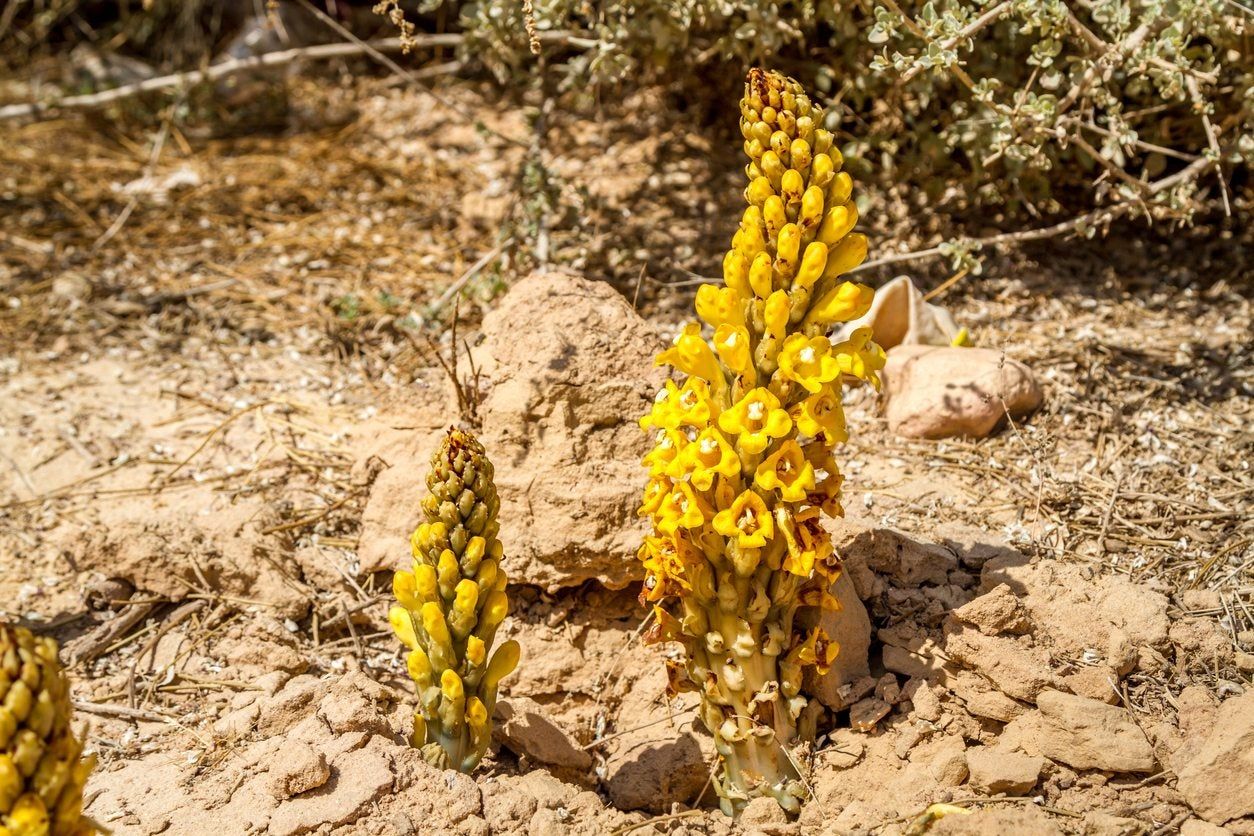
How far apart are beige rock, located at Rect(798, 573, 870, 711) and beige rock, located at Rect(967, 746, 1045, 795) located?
0.41m

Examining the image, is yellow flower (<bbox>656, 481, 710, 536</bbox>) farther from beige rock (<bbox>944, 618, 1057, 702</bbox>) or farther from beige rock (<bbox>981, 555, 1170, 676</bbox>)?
beige rock (<bbox>981, 555, 1170, 676</bbox>)

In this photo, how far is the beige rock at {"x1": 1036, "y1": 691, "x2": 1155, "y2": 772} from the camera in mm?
2801

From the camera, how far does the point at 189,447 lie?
181 inches

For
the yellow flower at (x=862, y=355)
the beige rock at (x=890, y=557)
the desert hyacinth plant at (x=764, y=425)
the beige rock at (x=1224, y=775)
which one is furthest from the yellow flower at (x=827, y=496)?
the beige rock at (x=1224, y=775)

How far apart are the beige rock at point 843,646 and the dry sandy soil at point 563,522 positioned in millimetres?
18

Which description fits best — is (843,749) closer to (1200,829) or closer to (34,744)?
(1200,829)

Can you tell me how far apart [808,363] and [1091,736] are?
1.19 metres

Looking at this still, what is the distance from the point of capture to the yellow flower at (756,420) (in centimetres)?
259

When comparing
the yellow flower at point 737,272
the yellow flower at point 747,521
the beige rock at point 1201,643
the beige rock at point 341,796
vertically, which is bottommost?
the beige rock at point 341,796

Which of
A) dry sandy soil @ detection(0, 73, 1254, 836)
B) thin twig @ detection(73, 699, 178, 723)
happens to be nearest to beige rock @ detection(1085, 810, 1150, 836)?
dry sandy soil @ detection(0, 73, 1254, 836)

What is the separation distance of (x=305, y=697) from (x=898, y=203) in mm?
3729

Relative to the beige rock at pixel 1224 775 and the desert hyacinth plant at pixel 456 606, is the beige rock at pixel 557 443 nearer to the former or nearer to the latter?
the desert hyacinth plant at pixel 456 606

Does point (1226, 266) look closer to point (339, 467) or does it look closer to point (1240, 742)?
point (1240, 742)

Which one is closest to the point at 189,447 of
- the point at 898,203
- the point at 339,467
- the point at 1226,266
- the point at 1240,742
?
the point at 339,467
